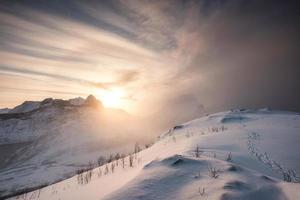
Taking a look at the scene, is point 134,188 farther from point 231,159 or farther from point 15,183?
point 15,183


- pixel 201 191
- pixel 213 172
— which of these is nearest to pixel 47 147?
pixel 213 172

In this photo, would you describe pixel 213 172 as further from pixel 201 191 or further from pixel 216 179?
pixel 201 191

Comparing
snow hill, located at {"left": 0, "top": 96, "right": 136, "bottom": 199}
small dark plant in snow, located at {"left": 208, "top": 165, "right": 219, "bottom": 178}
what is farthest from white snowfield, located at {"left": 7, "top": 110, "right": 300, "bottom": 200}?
snow hill, located at {"left": 0, "top": 96, "right": 136, "bottom": 199}

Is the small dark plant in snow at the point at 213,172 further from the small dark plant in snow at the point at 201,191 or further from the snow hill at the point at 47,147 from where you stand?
the snow hill at the point at 47,147

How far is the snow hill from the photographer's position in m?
68.8

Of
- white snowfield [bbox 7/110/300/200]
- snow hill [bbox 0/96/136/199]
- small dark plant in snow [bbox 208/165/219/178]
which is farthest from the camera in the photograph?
snow hill [bbox 0/96/136/199]

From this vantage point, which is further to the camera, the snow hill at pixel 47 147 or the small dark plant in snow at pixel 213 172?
the snow hill at pixel 47 147

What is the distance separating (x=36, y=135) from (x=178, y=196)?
174 meters

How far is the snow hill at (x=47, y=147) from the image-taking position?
226ft

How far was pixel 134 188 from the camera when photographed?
3.60m

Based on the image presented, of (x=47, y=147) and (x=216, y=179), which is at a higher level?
(x=216, y=179)

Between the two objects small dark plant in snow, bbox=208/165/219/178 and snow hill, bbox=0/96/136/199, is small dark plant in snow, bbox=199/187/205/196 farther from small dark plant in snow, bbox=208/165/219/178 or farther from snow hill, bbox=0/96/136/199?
snow hill, bbox=0/96/136/199

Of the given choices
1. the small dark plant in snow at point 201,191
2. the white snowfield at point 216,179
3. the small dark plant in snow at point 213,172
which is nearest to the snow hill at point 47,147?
the white snowfield at point 216,179

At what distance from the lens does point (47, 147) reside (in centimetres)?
11862
